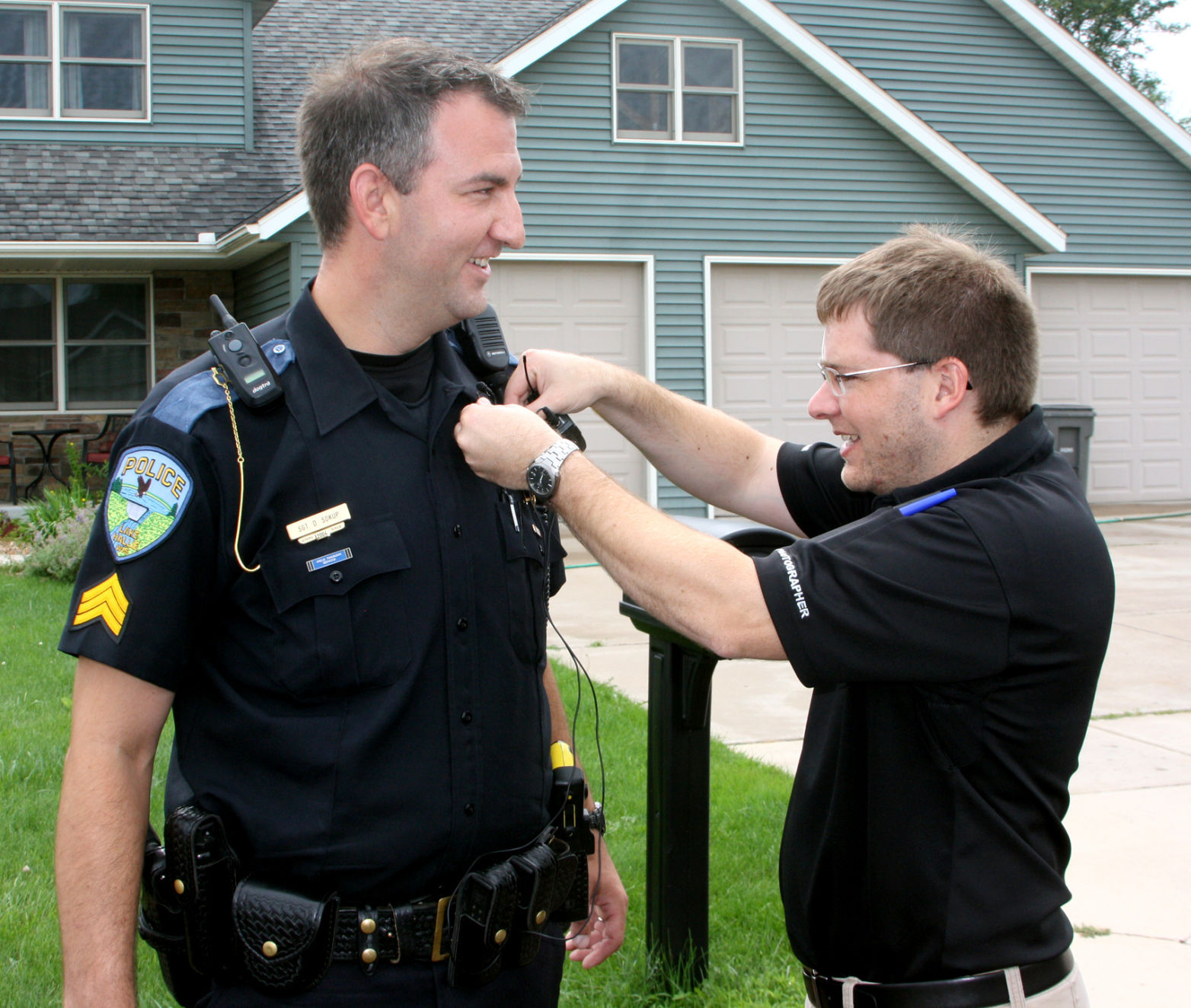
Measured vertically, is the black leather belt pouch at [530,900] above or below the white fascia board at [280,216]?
below

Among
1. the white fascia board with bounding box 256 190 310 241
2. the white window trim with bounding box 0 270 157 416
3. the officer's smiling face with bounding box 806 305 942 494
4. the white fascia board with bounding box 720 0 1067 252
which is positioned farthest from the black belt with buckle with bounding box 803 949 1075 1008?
the white window trim with bounding box 0 270 157 416

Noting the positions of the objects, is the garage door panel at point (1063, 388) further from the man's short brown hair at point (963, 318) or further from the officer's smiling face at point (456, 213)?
the officer's smiling face at point (456, 213)

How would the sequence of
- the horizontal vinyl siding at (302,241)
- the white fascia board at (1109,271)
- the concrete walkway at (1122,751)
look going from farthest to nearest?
the white fascia board at (1109,271), the horizontal vinyl siding at (302,241), the concrete walkway at (1122,751)

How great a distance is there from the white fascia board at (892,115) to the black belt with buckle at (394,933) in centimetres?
1233

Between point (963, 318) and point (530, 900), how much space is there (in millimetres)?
1366

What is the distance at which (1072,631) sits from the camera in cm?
222

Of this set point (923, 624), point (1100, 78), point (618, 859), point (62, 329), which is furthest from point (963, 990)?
point (1100, 78)

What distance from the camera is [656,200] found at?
532 inches

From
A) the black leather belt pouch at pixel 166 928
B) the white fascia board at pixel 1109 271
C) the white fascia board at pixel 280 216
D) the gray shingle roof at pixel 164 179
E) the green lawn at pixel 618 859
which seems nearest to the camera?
the black leather belt pouch at pixel 166 928

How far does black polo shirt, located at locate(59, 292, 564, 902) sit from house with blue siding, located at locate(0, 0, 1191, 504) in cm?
1046

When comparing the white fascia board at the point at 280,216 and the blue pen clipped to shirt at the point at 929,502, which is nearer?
the blue pen clipped to shirt at the point at 929,502

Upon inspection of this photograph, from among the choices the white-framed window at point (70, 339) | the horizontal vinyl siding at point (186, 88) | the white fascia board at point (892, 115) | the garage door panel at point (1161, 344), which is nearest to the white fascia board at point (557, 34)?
A: the white fascia board at point (892, 115)

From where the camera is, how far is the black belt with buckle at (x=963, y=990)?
2209 millimetres

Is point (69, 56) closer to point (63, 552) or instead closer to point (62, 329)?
point (62, 329)
